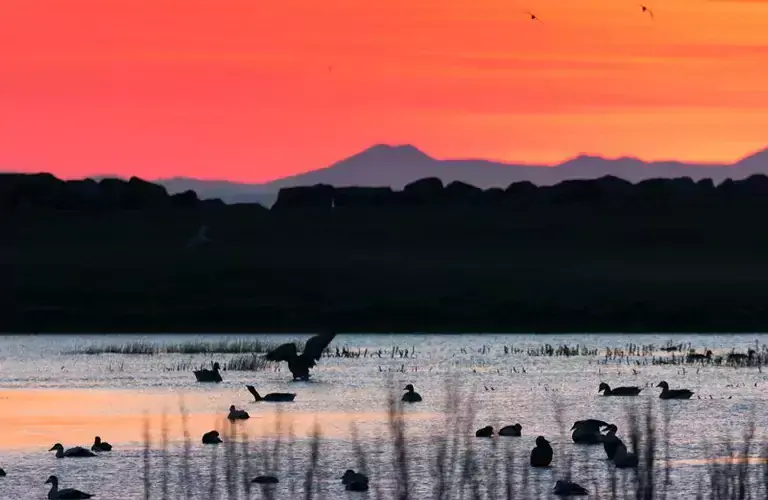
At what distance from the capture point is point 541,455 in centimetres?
2652

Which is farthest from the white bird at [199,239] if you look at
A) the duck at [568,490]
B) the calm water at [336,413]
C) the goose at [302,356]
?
the duck at [568,490]

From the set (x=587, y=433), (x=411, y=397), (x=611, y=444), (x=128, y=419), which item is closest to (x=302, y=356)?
(x=411, y=397)

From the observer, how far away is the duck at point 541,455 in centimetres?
2647

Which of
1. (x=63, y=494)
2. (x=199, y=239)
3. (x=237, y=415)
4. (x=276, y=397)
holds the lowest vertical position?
(x=63, y=494)

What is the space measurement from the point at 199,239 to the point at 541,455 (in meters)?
96.5

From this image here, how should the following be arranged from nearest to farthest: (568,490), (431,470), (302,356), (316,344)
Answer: (431,470) → (568,490) → (302,356) → (316,344)

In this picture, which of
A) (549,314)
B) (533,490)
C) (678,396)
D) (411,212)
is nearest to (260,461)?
(533,490)

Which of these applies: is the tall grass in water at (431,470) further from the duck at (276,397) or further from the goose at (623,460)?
the duck at (276,397)

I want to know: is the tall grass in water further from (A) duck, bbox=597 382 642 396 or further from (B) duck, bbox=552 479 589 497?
(A) duck, bbox=597 382 642 396

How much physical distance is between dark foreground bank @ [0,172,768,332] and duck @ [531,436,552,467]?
52.5 meters

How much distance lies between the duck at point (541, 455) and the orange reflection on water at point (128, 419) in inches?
159

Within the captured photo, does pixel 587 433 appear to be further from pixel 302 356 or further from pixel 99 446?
pixel 302 356

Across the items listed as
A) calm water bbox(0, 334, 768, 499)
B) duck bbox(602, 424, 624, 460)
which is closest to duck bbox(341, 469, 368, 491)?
calm water bbox(0, 334, 768, 499)

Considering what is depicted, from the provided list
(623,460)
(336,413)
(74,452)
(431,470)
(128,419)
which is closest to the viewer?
(431,470)
